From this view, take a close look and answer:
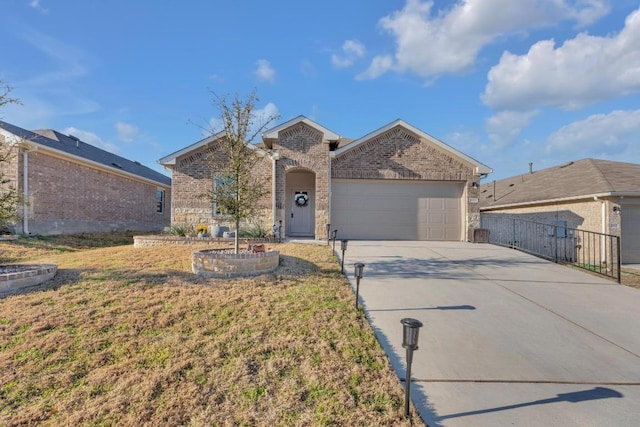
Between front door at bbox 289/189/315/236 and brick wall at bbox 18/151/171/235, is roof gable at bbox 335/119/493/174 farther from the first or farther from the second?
brick wall at bbox 18/151/171/235

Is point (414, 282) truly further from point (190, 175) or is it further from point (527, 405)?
point (190, 175)

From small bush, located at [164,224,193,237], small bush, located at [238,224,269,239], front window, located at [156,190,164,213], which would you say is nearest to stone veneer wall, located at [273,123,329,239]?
small bush, located at [238,224,269,239]

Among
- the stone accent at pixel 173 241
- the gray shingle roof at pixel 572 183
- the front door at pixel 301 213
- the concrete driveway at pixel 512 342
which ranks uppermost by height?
the gray shingle roof at pixel 572 183

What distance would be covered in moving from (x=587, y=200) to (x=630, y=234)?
189 cm

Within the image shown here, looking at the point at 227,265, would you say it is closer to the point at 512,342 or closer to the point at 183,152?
the point at 512,342

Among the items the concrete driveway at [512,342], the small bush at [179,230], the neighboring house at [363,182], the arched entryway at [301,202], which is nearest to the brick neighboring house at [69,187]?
the small bush at [179,230]

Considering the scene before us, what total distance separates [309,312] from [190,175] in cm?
973

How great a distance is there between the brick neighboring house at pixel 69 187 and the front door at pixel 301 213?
8943 mm

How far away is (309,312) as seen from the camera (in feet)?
15.8

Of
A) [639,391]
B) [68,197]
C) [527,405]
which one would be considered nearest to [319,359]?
[527,405]

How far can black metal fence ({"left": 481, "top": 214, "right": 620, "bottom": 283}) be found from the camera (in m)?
11.8

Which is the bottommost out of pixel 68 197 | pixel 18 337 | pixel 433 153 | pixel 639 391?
pixel 639 391

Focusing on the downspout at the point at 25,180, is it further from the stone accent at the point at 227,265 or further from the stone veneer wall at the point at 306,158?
the stone accent at the point at 227,265

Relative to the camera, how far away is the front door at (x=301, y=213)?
13.8 meters
